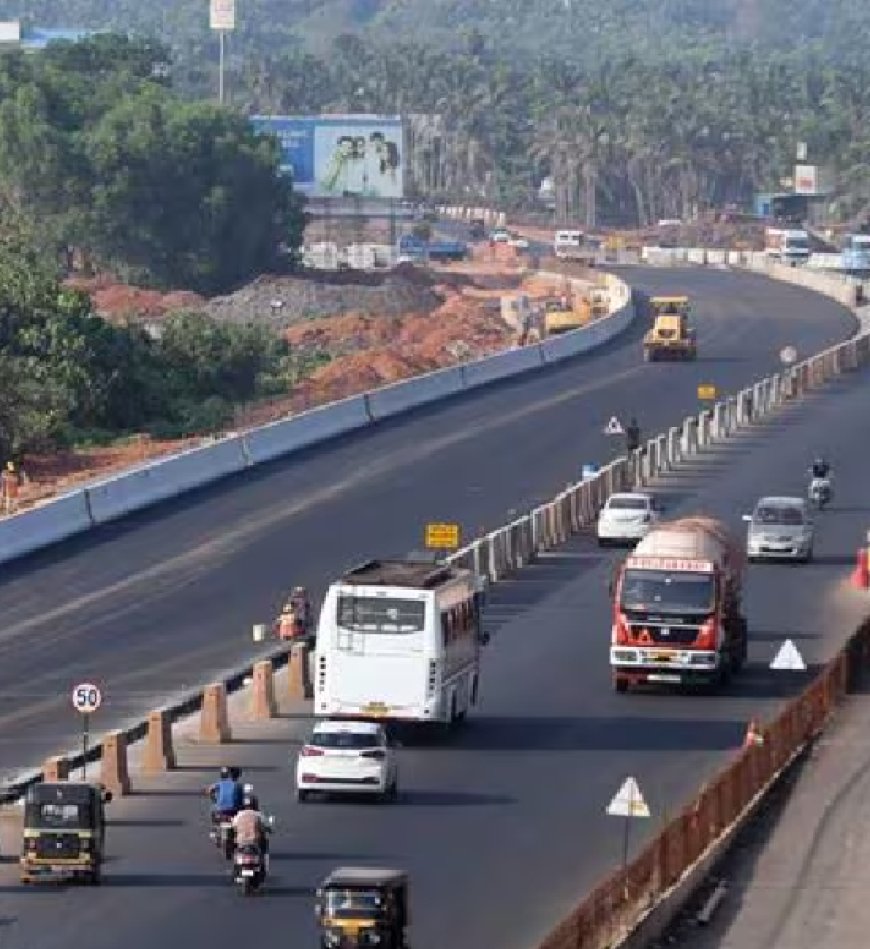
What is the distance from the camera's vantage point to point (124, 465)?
90.9 metres

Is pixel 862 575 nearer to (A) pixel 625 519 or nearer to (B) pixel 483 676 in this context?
(A) pixel 625 519

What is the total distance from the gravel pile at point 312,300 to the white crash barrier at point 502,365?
41.2 meters

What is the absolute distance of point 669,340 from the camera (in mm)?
129000

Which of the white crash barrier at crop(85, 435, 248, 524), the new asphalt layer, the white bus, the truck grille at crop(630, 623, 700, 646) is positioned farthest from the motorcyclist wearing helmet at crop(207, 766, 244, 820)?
the white crash barrier at crop(85, 435, 248, 524)

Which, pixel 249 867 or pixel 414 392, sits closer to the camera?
pixel 249 867

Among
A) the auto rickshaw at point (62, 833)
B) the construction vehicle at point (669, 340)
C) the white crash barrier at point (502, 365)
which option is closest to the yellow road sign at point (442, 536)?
the auto rickshaw at point (62, 833)

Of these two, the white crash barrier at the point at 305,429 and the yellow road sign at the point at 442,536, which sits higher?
the yellow road sign at the point at 442,536

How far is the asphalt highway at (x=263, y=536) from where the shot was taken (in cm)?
5731

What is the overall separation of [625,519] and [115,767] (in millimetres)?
31553

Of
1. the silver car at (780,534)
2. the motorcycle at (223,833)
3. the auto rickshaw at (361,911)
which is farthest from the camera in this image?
the silver car at (780,534)

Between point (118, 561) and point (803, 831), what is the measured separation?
28.2 meters

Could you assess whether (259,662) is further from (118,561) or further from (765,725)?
(118,561)

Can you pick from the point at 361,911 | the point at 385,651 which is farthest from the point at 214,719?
the point at 361,911

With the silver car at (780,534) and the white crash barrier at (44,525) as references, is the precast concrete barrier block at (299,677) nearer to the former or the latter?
the white crash barrier at (44,525)
